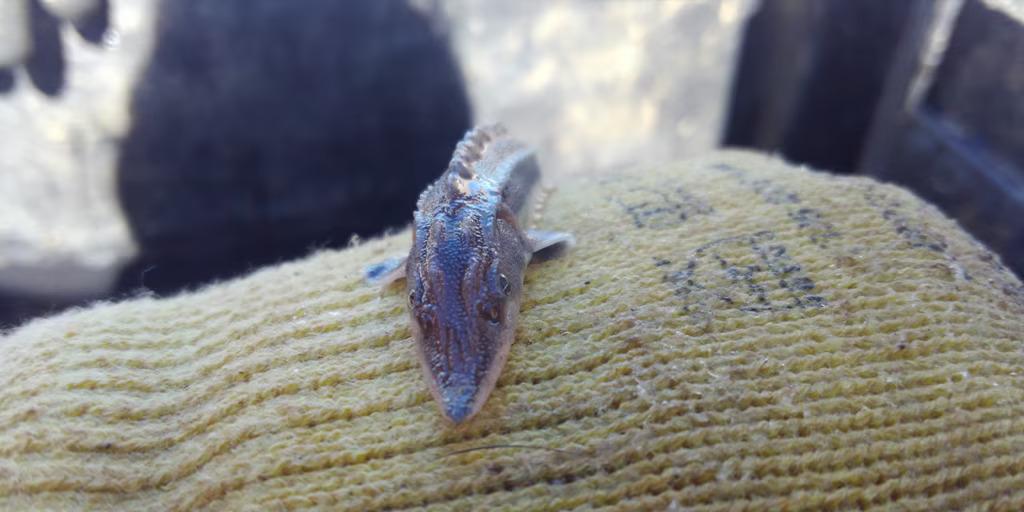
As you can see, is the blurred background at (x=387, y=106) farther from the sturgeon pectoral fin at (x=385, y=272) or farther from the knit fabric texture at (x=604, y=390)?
the sturgeon pectoral fin at (x=385, y=272)

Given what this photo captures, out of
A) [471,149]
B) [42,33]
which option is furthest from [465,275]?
[42,33]

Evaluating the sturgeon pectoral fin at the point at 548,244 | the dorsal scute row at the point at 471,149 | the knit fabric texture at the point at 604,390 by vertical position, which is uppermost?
the dorsal scute row at the point at 471,149

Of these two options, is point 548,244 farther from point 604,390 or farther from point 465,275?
point 604,390

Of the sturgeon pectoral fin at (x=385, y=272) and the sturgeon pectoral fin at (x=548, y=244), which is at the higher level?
the sturgeon pectoral fin at (x=548, y=244)

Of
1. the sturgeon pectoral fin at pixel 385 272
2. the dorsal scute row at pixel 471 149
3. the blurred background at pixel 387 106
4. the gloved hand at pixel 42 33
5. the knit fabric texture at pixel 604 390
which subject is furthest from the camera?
the blurred background at pixel 387 106

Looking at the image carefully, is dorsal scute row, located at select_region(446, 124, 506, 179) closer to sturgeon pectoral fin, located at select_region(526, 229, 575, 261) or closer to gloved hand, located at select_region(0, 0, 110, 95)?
sturgeon pectoral fin, located at select_region(526, 229, 575, 261)

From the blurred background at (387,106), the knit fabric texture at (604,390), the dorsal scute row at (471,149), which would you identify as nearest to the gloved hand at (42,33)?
the blurred background at (387,106)

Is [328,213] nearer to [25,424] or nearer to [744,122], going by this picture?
[25,424]

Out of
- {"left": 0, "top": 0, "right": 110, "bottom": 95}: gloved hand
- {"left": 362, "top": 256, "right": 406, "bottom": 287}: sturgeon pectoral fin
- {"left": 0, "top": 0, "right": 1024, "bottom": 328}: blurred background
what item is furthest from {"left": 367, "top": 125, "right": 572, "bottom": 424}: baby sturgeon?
{"left": 0, "top": 0, "right": 110, "bottom": 95}: gloved hand
